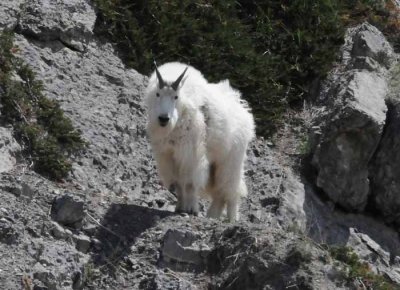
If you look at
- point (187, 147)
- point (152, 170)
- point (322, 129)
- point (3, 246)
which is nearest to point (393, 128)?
point (322, 129)

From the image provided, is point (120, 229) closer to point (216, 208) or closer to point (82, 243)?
point (82, 243)

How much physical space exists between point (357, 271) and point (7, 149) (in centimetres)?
410

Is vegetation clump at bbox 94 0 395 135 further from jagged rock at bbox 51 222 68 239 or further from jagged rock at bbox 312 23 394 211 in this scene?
jagged rock at bbox 51 222 68 239

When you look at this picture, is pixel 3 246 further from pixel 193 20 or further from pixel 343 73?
pixel 343 73

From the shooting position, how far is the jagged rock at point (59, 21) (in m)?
14.4

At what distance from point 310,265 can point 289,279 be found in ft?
0.89

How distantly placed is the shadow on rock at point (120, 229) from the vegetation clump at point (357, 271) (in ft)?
6.09

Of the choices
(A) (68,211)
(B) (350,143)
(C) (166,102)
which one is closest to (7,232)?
(A) (68,211)

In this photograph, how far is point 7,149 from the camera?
39.0 ft

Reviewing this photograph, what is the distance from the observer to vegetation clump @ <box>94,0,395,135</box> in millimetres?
15633

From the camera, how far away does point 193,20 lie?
52.9 feet

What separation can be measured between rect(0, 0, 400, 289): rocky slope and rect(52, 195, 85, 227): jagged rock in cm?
1

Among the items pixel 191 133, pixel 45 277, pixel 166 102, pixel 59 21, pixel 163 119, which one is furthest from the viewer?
pixel 59 21

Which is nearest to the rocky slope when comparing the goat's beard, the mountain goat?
the mountain goat
